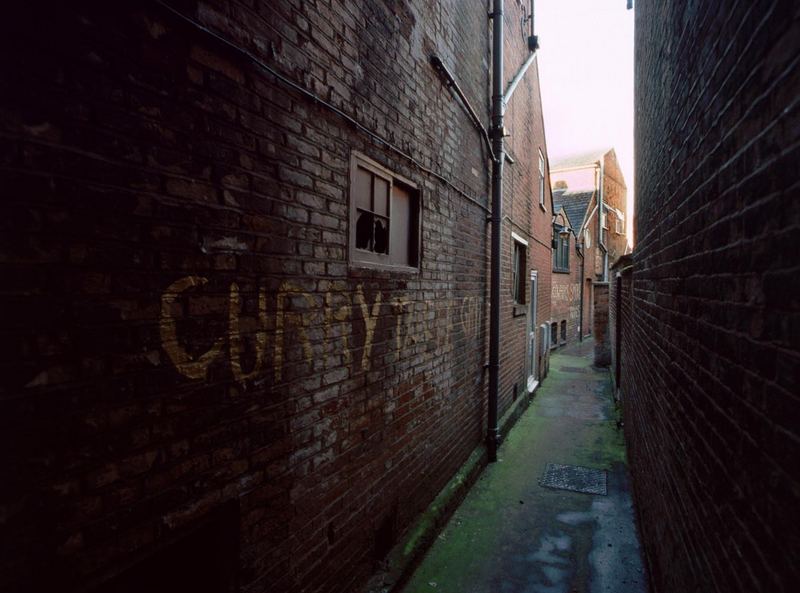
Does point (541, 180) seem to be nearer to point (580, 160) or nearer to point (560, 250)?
point (560, 250)

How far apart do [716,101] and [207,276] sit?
2233 mm

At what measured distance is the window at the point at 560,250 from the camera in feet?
55.9

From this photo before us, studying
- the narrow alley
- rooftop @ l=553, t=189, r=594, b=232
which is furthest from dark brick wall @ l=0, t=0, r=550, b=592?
rooftop @ l=553, t=189, r=594, b=232

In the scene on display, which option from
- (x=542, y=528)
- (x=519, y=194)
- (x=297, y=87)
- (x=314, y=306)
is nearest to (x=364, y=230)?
(x=314, y=306)

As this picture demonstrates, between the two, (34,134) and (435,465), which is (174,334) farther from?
(435,465)

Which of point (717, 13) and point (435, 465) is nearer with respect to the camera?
point (717, 13)

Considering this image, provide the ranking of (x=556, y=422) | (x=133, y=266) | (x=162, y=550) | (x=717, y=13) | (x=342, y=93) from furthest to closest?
(x=556, y=422) → (x=342, y=93) → (x=162, y=550) → (x=717, y=13) → (x=133, y=266)

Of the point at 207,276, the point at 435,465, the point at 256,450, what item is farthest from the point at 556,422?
the point at 207,276

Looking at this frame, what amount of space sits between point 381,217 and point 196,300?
1.87 metres

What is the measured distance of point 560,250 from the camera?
58.9 ft

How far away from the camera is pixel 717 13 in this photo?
5.94 feet

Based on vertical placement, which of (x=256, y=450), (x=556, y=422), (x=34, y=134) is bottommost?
(x=556, y=422)

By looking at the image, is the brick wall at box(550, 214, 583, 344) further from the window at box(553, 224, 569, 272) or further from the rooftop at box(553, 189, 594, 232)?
the rooftop at box(553, 189, 594, 232)

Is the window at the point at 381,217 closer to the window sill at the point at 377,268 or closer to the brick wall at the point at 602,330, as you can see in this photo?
the window sill at the point at 377,268
